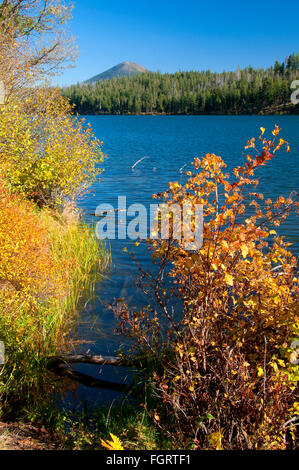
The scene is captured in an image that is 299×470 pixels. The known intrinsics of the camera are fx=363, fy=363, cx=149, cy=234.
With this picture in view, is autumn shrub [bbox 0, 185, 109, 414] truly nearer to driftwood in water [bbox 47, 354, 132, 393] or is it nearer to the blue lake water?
driftwood in water [bbox 47, 354, 132, 393]

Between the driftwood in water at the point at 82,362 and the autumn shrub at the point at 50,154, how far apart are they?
943 cm

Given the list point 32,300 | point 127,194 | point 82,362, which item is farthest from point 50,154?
point 82,362

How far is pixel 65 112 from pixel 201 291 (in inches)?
591

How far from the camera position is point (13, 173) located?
565 inches

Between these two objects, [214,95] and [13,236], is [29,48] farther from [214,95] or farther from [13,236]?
[214,95]

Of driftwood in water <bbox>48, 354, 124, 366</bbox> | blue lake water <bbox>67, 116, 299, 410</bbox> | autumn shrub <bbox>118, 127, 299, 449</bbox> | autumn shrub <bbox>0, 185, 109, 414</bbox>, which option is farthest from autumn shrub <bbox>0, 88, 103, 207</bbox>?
autumn shrub <bbox>118, 127, 299, 449</bbox>

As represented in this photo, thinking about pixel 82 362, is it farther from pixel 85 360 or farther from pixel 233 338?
pixel 233 338

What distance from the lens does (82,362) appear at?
7.48 metres

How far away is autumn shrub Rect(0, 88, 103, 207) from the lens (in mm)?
15578

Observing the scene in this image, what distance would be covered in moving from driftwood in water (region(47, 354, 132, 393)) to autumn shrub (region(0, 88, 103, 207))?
31.0 ft

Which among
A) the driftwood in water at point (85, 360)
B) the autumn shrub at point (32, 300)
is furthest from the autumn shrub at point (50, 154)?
the driftwood in water at point (85, 360)

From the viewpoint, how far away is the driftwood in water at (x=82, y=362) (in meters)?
7.15

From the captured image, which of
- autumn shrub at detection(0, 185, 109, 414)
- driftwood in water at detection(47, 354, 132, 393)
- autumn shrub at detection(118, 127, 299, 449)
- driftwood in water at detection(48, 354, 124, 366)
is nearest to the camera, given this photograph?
autumn shrub at detection(118, 127, 299, 449)

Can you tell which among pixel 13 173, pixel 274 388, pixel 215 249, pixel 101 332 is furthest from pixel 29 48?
pixel 274 388
